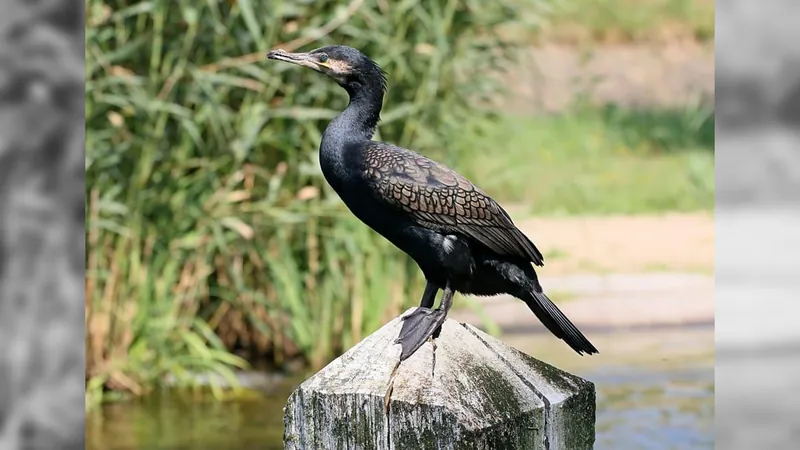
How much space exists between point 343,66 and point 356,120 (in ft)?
0.40

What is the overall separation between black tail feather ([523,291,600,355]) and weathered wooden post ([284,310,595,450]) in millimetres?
394

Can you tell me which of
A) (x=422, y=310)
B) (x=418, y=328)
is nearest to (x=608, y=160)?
(x=422, y=310)

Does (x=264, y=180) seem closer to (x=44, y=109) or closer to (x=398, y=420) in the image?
(x=398, y=420)

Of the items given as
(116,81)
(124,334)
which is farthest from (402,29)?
(124,334)

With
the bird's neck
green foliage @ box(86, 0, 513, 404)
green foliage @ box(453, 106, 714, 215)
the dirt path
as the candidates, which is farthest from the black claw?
green foliage @ box(453, 106, 714, 215)

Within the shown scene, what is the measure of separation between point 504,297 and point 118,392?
8.27ft

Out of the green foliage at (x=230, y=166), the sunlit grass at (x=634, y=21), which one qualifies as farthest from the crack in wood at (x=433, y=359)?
the sunlit grass at (x=634, y=21)

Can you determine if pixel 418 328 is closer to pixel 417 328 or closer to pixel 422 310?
pixel 417 328

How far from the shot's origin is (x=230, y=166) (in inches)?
192

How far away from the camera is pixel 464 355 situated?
1808 millimetres

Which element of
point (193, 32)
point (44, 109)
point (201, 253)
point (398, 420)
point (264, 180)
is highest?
point (193, 32)

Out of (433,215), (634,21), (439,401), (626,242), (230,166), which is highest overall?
(634,21)

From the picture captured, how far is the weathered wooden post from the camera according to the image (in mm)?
1650

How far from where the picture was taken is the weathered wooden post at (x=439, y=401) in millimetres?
1650
